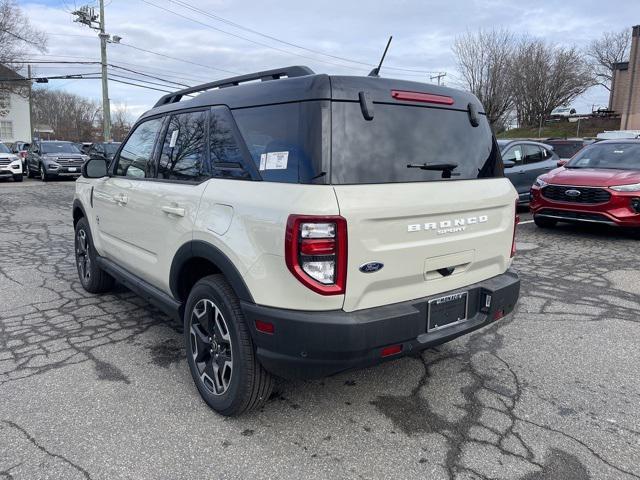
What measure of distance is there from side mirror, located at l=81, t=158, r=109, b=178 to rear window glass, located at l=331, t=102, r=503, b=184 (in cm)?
290

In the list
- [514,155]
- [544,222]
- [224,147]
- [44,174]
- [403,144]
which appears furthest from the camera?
[44,174]

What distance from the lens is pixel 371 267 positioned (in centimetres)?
246

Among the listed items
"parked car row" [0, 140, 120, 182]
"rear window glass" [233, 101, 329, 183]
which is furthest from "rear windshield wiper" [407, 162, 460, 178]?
"parked car row" [0, 140, 120, 182]

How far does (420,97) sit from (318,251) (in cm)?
116

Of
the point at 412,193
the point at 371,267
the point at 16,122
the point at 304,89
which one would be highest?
the point at 16,122

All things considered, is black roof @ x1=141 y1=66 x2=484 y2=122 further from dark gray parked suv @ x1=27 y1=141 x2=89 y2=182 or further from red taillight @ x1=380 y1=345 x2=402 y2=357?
dark gray parked suv @ x1=27 y1=141 x2=89 y2=182

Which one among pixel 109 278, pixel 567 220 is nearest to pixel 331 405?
pixel 109 278

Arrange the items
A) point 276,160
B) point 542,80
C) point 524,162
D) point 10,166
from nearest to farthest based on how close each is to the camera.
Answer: point 276,160 < point 524,162 < point 10,166 < point 542,80

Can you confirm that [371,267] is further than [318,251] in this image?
Yes

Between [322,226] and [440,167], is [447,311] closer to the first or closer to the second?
[440,167]

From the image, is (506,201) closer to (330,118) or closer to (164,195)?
(330,118)

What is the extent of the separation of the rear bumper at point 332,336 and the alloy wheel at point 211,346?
38 cm

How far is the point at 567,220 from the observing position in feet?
27.0

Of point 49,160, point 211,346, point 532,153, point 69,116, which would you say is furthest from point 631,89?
point 69,116
